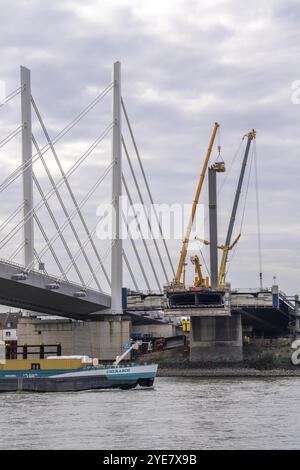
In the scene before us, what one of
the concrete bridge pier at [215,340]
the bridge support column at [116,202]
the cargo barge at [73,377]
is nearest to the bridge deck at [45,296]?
the bridge support column at [116,202]

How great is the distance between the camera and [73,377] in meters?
64.6

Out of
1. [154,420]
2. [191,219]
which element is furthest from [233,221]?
[154,420]

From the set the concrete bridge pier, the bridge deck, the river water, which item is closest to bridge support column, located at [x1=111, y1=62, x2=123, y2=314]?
the bridge deck

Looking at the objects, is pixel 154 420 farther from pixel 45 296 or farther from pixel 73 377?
pixel 45 296

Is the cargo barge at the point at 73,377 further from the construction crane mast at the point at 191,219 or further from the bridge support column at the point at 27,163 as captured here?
the construction crane mast at the point at 191,219

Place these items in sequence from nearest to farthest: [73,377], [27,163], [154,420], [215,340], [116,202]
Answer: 1. [154,420]
2. [73,377]
3. [27,163]
4. [116,202]
5. [215,340]

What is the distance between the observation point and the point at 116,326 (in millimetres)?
95938

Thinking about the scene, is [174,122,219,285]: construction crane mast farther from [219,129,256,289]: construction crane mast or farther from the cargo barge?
the cargo barge

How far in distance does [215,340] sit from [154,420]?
52.6 meters

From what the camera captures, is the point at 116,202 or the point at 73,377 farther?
the point at 116,202

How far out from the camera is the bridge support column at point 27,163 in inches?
3228

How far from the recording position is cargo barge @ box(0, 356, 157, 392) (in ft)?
211
